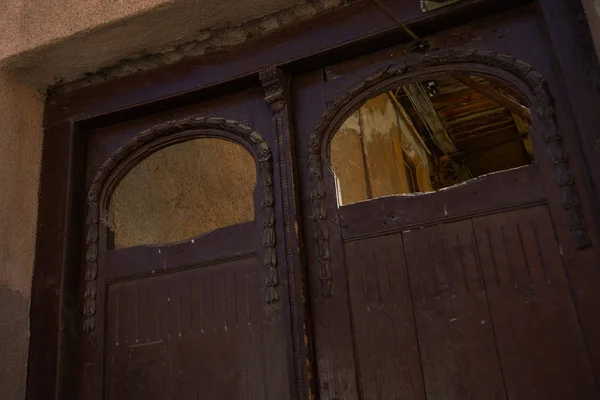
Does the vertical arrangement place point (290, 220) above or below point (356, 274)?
above

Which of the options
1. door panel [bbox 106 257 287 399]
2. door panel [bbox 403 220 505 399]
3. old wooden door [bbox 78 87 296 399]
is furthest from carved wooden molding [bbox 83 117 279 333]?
door panel [bbox 403 220 505 399]

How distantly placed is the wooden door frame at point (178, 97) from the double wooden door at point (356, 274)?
0.08 meters

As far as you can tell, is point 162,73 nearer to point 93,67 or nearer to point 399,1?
point 93,67

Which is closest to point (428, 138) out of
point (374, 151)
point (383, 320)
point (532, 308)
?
point (374, 151)

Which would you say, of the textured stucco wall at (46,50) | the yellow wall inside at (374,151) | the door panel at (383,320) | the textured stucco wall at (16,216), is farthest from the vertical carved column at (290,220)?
the yellow wall inside at (374,151)

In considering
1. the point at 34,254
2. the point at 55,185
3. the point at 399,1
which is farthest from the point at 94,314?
the point at 399,1

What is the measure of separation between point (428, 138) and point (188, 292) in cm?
622

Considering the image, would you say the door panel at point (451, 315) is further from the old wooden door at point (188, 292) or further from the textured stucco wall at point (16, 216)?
the textured stucco wall at point (16, 216)

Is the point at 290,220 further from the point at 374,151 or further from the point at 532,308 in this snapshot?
the point at 374,151

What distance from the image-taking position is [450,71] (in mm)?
3000

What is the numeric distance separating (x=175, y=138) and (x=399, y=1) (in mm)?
1399

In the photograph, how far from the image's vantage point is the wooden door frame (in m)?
2.70

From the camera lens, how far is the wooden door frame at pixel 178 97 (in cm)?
270

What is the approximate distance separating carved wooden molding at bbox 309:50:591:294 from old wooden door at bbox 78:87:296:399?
213 mm
